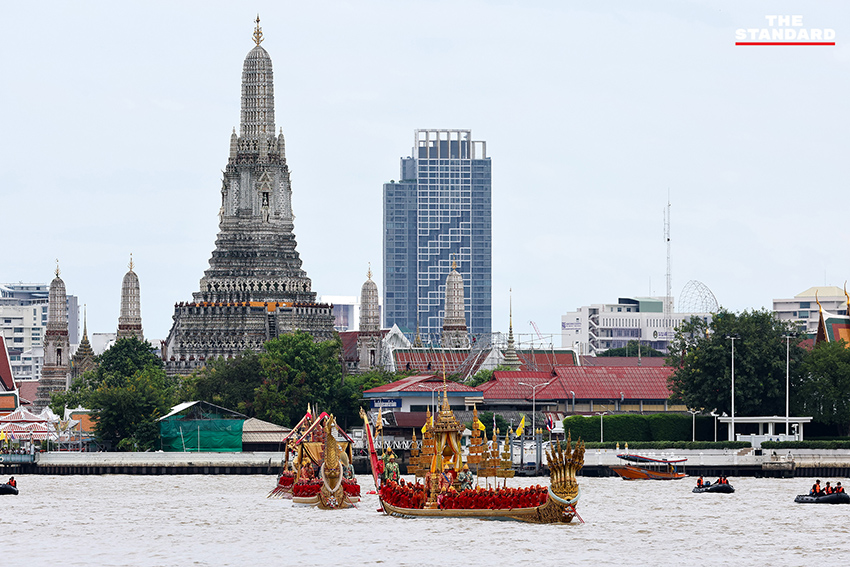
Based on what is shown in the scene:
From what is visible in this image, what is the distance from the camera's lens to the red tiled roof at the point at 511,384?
147 metres

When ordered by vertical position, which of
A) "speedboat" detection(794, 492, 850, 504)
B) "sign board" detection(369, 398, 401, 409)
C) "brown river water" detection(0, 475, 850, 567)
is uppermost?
"sign board" detection(369, 398, 401, 409)

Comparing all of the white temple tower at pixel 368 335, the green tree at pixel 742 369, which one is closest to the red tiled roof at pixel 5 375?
the white temple tower at pixel 368 335

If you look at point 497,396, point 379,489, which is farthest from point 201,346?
point 379,489

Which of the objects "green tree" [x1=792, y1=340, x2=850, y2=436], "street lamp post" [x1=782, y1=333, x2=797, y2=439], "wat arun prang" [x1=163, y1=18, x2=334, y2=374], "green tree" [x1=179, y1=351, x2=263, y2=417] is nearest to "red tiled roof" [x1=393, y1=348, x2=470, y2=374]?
"wat arun prang" [x1=163, y1=18, x2=334, y2=374]

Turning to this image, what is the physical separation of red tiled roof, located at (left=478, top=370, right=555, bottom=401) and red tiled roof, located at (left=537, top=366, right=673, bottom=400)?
1291 mm

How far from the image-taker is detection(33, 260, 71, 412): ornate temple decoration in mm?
187875

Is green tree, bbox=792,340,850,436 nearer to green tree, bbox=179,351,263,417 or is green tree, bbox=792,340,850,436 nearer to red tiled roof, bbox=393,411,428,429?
red tiled roof, bbox=393,411,428,429

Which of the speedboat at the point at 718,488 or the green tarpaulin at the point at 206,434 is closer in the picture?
the speedboat at the point at 718,488

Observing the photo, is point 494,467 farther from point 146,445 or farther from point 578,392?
point 578,392

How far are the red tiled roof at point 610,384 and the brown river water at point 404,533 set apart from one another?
43395mm

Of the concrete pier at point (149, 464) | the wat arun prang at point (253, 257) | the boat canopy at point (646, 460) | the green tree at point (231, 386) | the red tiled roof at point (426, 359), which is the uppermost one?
the wat arun prang at point (253, 257)

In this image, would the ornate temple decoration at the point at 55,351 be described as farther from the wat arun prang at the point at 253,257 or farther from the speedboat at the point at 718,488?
the speedboat at the point at 718,488

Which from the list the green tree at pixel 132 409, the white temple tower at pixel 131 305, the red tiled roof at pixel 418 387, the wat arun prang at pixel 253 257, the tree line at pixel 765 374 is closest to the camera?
the tree line at pixel 765 374

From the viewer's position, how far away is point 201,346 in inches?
6476
